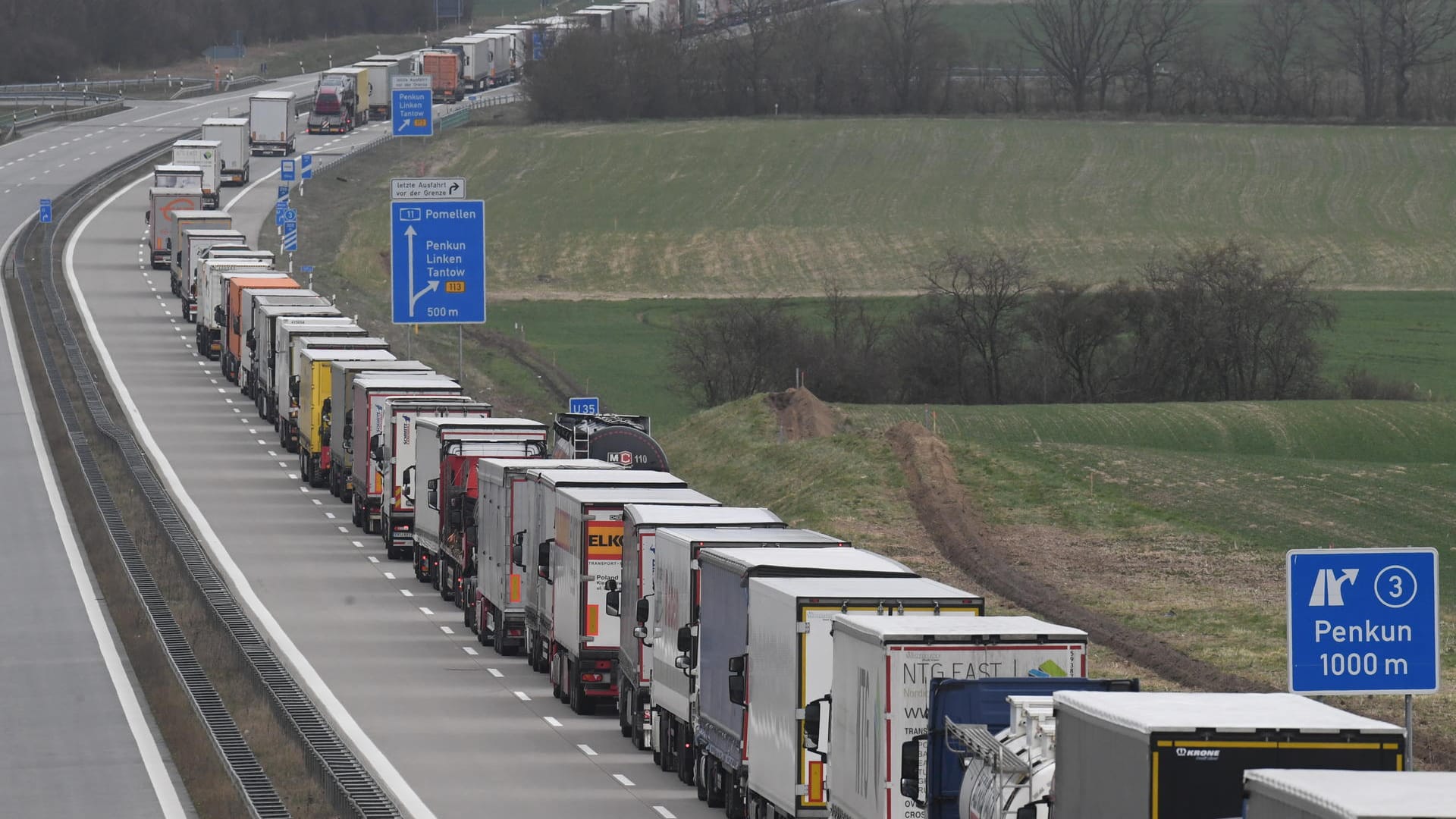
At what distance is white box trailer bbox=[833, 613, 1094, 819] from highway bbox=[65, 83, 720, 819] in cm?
582

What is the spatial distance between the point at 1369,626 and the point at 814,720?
6.93m

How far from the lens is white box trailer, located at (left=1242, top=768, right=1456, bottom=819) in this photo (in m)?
8.78

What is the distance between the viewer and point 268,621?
35812 millimetres

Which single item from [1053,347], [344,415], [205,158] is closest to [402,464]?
[344,415]

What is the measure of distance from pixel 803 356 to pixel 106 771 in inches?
1630

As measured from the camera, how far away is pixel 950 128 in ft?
422

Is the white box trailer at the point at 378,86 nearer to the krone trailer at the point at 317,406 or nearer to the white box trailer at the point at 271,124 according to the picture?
the white box trailer at the point at 271,124

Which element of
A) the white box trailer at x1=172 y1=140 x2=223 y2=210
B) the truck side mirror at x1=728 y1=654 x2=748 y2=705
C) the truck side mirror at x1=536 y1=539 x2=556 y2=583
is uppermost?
the white box trailer at x1=172 y1=140 x2=223 y2=210

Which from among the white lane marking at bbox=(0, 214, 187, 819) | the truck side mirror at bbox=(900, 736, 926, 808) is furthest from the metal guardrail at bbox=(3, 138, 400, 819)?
the truck side mirror at bbox=(900, 736, 926, 808)

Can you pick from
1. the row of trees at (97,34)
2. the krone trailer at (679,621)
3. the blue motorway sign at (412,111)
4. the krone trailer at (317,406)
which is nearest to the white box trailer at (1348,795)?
the krone trailer at (679,621)

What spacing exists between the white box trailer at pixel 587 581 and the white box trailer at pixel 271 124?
97416 mm

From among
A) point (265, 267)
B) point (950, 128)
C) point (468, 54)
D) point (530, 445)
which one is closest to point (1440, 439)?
point (530, 445)

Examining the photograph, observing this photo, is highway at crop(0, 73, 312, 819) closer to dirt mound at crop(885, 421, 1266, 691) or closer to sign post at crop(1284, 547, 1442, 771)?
dirt mound at crop(885, 421, 1266, 691)

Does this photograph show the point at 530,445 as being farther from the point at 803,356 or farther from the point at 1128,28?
the point at 1128,28
